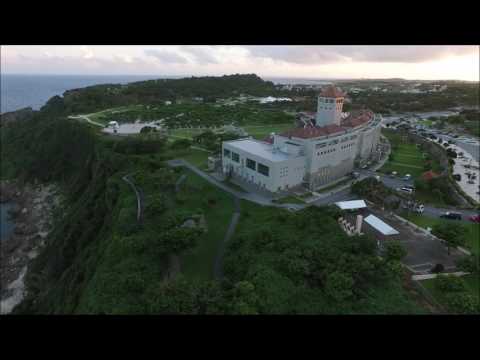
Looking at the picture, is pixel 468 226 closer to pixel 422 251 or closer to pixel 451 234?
pixel 451 234

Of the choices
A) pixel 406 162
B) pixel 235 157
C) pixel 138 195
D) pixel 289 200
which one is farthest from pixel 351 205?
pixel 406 162

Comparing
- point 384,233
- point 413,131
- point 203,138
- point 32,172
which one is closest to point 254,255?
point 384,233

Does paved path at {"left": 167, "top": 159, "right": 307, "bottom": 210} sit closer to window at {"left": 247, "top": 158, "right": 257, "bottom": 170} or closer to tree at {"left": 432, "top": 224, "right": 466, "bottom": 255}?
window at {"left": 247, "top": 158, "right": 257, "bottom": 170}

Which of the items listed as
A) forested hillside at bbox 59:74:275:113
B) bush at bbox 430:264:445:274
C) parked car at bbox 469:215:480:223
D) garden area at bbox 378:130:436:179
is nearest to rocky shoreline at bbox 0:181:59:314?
forested hillside at bbox 59:74:275:113

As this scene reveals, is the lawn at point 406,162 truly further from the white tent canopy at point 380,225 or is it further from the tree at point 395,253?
the tree at point 395,253

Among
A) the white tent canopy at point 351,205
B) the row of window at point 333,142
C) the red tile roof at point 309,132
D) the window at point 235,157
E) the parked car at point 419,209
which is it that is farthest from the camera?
the window at point 235,157

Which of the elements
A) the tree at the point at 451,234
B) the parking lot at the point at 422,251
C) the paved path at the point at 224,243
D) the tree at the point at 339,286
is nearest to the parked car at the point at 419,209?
the parking lot at the point at 422,251
